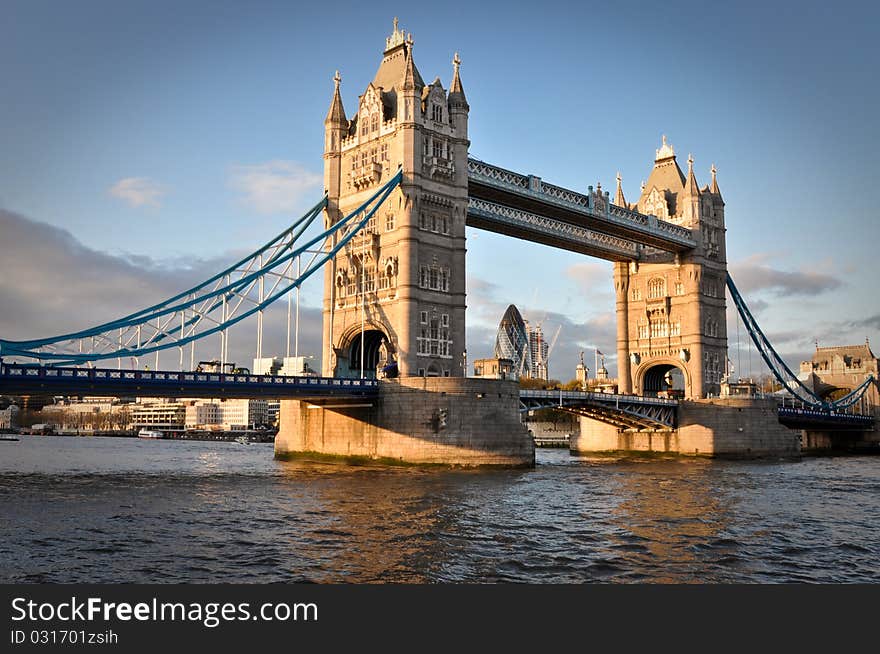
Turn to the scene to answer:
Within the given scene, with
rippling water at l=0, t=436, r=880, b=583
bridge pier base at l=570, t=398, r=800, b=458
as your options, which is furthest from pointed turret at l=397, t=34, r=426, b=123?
bridge pier base at l=570, t=398, r=800, b=458

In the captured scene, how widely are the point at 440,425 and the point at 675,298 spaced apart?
1851 inches

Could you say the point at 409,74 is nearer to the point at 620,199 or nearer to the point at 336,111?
the point at 336,111

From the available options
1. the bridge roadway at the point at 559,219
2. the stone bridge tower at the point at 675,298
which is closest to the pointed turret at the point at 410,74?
the bridge roadway at the point at 559,219

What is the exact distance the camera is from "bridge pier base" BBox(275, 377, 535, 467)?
182ft

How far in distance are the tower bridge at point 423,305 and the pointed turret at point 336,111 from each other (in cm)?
12

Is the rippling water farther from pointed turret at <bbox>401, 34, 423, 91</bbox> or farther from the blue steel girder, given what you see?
pointed turret at <bbox>401, 34, 423, 91</bbox>

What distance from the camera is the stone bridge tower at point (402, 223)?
63.3 metres

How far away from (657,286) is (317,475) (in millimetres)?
56140

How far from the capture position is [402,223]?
207 ft

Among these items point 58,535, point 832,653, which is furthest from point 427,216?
point 832,653

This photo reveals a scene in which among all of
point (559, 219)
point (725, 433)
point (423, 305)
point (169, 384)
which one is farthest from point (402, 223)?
point (725, 433)

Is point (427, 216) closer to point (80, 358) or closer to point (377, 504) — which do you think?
point (80, 358)

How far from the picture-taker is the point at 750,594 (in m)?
17.3

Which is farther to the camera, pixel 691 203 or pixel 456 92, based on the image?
pixel 691 203
